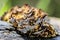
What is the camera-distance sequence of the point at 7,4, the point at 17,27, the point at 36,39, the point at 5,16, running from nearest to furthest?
the point at 36,39
the point at 17,27
the point at 5,16
the point at 7,4

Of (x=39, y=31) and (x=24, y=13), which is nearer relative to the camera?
(x=39, y=31)

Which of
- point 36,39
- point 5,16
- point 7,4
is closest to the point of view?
point 36,39

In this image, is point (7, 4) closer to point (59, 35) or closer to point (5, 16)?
point (5, 16)

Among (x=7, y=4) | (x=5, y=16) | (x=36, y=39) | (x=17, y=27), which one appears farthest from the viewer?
(x=7, y=4)

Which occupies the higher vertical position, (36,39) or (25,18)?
(25,18)

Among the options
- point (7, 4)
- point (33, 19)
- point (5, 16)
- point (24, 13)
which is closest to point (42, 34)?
point (33, 19)

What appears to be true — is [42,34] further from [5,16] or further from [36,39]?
[5,16]

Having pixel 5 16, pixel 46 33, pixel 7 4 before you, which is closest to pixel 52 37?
pixel 46 33

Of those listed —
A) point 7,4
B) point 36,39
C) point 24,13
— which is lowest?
point 36,39

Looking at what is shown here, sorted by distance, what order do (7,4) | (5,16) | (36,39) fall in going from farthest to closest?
1. (7,4)
2. (5,16)
3. (36,39)
